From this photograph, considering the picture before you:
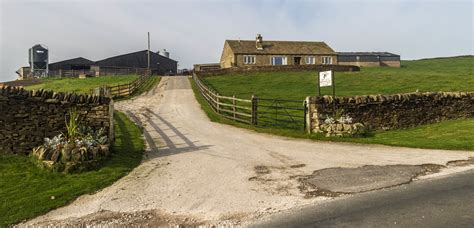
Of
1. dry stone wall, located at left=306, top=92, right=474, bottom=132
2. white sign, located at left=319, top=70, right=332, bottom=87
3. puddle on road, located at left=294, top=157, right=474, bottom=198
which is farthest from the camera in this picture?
white sign, located at left=319, top=70, right=332, bottom=87

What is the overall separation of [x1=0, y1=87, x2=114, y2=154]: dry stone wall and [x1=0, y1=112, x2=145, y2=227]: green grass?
523 mm

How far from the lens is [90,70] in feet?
208

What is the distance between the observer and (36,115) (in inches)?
413

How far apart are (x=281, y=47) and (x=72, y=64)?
3806cm

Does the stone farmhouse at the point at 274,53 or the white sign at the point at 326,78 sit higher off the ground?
the stone farmhouse at the point at 274,53

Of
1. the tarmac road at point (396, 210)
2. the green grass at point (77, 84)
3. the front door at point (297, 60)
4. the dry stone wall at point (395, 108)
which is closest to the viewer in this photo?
the tarmac road at point (396, 210)

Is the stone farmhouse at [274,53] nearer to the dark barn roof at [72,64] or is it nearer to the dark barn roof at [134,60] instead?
the dark barn roof at [134,60]

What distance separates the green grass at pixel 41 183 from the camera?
6.62 m

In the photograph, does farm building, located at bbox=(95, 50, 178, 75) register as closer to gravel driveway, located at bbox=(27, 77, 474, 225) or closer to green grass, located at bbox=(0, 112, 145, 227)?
gravel driveway, located at bbox=(27, 77, 474, 225)

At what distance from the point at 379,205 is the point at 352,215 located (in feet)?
2.36

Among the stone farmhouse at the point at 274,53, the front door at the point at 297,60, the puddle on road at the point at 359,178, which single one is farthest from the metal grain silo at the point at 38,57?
the puddle on road at the point at 359,178

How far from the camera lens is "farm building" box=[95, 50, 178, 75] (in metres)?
65.7

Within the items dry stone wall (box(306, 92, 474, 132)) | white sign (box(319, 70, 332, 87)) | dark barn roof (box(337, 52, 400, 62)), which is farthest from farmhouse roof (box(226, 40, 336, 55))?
white sign (box(319, 70, 332, 87))

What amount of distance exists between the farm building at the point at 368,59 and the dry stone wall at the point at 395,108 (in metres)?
52.0
